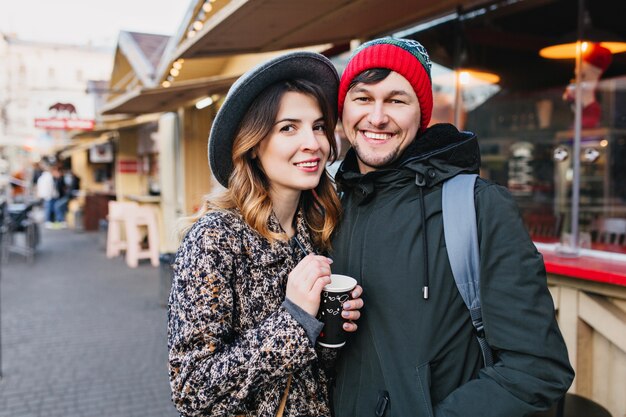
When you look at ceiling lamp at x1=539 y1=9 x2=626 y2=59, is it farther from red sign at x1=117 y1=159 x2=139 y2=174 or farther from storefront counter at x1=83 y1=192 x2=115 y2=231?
storefront counter at x1=83 y1=192 x2=115 y2=231

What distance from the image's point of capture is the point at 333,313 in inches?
56.6

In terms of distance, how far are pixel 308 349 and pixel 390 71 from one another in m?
0.91

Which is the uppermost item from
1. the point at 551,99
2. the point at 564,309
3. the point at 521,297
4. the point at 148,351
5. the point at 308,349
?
the point at 551,99

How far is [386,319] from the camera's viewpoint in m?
1.49

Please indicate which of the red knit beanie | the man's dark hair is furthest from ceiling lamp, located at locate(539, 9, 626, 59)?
the man's dark hair

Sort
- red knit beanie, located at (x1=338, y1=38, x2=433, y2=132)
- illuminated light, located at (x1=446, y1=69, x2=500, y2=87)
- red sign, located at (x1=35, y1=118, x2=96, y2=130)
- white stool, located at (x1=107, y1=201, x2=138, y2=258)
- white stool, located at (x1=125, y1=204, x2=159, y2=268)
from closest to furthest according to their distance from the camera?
red knit beanie, located at (x1=338, y1=38, x2=433, y2=132) < illuminated light, located at (x1=446, y1=69, x2=500, y2=87) < white stool, located at (x1=125, y1=204, x2=159, y2=268) < white stool, located at (x1=107, y1=201, x2=138, y2=258) < red sign, located at (x1=35, y1=118, x2=96, y2=130)

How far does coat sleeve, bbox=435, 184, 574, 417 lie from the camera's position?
129cm

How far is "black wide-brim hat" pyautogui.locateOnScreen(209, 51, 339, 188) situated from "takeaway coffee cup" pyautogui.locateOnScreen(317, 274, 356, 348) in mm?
641

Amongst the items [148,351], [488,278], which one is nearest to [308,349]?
[488,278]

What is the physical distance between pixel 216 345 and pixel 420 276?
0.62 m

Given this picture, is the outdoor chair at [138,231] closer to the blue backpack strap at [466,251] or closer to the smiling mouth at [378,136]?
the smiling mouth at [378,136]

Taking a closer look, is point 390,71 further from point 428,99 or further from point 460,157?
point 460,157

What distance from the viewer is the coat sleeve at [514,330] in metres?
1.29

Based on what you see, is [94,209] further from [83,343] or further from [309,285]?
[309,285]
